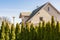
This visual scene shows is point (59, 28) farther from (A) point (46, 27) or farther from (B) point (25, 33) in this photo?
(B) point (25, 33)

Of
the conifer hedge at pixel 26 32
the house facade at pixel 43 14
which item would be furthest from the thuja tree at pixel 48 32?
the house facade at pixel 43 14

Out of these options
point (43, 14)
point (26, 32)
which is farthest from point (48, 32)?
point (43, 14)

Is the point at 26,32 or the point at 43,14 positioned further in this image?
the point at 43,14

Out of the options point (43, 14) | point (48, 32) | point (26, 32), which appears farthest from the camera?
point (43, 14)

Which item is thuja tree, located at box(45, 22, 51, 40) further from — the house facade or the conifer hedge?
the house facade

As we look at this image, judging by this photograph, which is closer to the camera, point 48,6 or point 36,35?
point 36,35

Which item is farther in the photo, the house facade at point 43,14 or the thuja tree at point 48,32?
the house facade at point 43,14

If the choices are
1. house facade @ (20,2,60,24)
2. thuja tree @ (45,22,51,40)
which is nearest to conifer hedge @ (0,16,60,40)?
thuja tree @ (45,22,51,40)

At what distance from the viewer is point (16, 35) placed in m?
12.9

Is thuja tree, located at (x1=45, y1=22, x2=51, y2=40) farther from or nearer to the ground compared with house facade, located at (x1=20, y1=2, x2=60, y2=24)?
nearer to the ground

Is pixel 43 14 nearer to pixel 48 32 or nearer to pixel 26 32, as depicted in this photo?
pixel 26 32

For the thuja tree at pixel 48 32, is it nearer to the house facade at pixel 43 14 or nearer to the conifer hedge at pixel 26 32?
the conifer hedge at pixel 26 32

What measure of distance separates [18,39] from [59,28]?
3.62 metres

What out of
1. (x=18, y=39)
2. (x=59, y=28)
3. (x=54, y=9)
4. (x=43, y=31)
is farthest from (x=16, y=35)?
(x=54, y=9)
